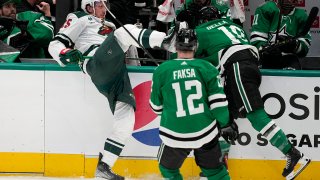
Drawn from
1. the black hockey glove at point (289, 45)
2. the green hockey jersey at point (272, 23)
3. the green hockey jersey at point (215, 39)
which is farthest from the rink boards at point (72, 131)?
the green hockey jersey at point (272, 23)

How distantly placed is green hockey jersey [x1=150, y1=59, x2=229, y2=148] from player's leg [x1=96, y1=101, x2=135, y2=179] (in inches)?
39.3

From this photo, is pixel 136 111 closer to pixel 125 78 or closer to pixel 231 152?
pixel 125 78

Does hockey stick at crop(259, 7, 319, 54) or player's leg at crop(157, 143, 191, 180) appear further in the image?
hockey stick at crop(259, 7, 319, 54)

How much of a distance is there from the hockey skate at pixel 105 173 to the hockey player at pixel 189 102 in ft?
3.09

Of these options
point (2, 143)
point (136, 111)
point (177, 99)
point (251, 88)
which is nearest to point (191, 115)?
point (177, 99)

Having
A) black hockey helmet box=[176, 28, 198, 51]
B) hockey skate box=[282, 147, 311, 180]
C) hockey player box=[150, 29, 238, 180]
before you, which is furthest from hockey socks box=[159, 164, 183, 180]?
hockey skate box=[282, 147, 311, 180]

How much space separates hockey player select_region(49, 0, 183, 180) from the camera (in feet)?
17.5

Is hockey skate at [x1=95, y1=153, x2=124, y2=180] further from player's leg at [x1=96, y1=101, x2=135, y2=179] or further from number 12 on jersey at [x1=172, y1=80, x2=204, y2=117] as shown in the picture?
number 12 on jersey at [x1=172, y1=80, x2=204, y2=117]

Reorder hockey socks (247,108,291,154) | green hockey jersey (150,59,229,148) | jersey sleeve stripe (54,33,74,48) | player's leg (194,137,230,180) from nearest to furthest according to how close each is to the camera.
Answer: green hockey jersey (150,59,229,148), player's leg (194,137,230,180), hockey socks (247,108,291,154), jersey sleeve stripe (54,33,74,48)

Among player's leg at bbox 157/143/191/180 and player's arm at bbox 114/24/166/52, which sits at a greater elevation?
player's arm at bbox 114/24/166/52

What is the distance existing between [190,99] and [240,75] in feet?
3.05

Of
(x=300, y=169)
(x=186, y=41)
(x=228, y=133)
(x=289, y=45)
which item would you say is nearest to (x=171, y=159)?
(x=228, y=133)

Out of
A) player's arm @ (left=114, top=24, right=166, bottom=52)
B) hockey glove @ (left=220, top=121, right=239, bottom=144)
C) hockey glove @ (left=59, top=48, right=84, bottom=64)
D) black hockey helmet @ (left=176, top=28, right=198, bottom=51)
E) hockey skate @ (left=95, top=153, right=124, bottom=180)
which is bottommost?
hockey skate @ (left=95, top=153, right=124, bottom=180)

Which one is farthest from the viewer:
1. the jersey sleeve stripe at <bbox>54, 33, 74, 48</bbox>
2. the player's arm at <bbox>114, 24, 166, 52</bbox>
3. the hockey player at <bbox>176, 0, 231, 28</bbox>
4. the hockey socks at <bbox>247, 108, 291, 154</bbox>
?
the hockey player at <bbox>176, 0, 231, 28</bbox>
